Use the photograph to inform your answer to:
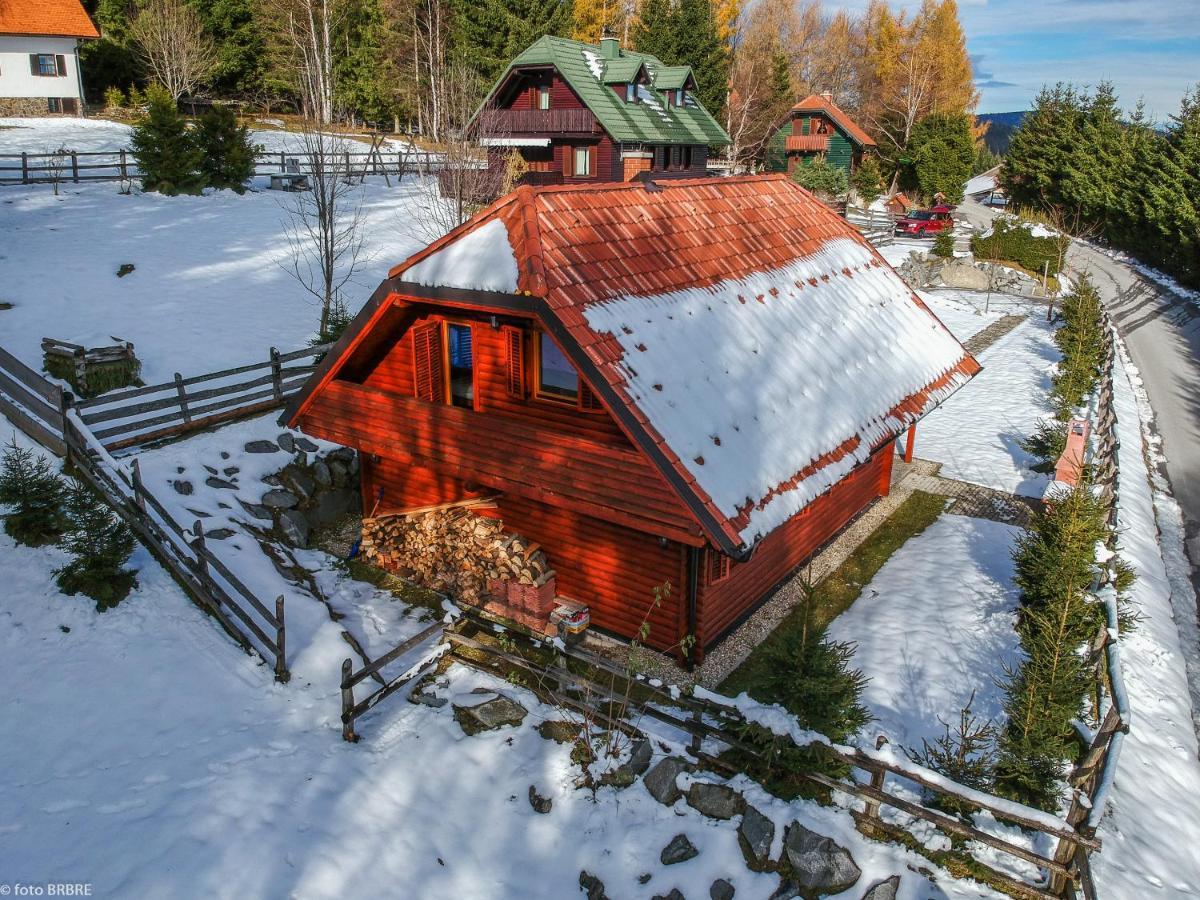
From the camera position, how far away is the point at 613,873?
8117mm

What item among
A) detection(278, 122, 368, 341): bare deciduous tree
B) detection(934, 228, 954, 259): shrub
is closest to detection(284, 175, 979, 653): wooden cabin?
detection(278, 122, 368, 341): bare deciduous tree

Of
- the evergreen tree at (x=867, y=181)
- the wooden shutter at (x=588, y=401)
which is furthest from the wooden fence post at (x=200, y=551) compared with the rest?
Result: the evergreen tree at (x=867, y=181)

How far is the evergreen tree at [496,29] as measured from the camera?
147ft

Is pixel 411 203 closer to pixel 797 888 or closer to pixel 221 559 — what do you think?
pixel 221 559

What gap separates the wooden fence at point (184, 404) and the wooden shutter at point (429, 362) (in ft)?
16.7

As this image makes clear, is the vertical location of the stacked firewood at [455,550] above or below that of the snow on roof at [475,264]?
below

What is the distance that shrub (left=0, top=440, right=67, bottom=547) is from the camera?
11430 millimetres

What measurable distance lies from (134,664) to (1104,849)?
11271mm

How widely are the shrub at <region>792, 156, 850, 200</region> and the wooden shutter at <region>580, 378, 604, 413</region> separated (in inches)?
1897

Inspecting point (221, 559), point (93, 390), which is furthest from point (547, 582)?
point (93, 390)

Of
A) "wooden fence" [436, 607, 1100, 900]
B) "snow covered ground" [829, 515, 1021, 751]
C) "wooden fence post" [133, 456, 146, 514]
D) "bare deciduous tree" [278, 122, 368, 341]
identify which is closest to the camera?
"wooden fence" [436, 607, 1100, 900]

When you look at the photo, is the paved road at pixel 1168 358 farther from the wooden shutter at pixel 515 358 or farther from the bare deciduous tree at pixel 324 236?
the bare deciduous tree at pixel 324 236

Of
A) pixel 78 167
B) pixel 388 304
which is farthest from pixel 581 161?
pixel 388 304

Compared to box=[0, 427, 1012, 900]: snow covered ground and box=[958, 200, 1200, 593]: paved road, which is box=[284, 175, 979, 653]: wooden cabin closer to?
box=[0, 427, 1012, 900]: snow covered ground
